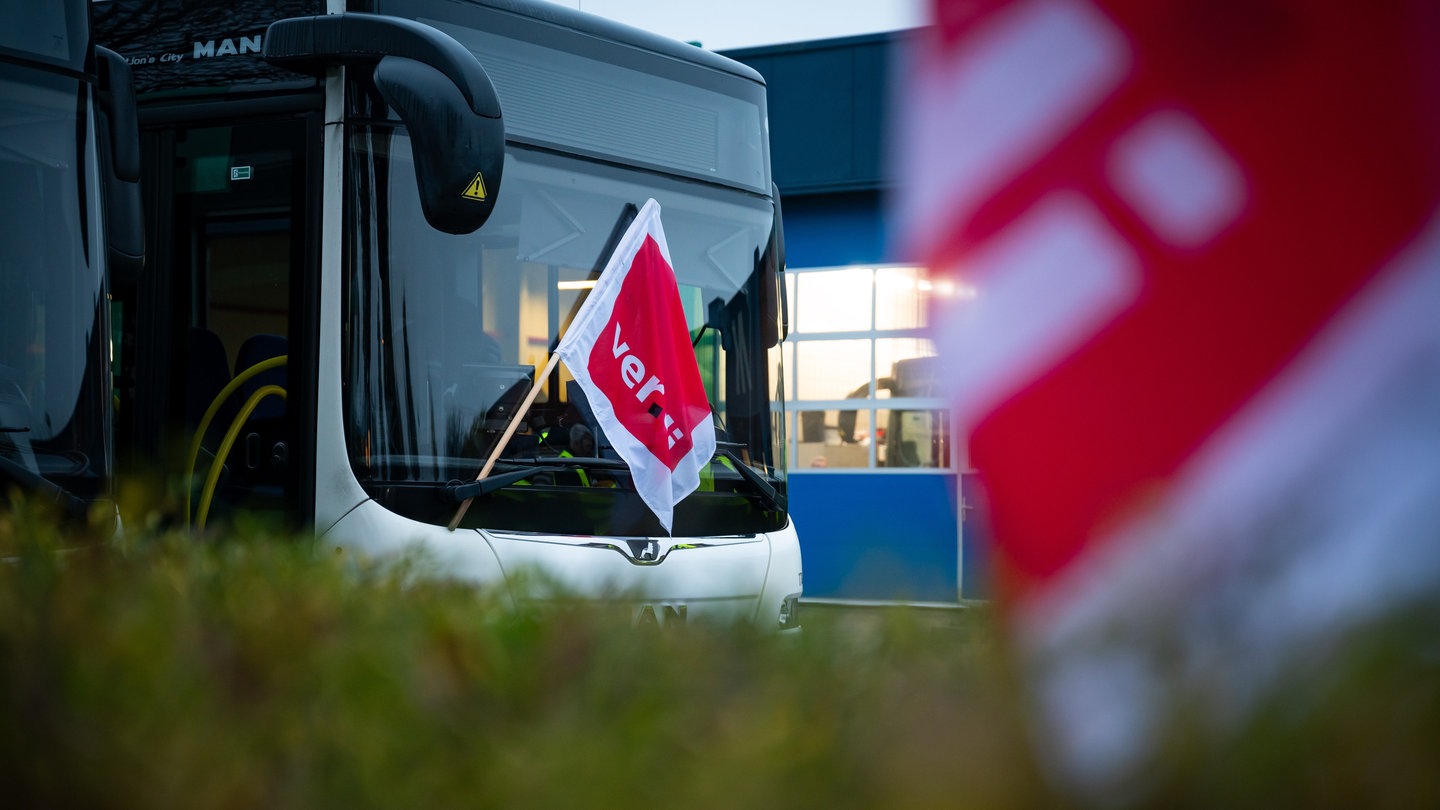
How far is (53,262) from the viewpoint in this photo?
4516 millimetres

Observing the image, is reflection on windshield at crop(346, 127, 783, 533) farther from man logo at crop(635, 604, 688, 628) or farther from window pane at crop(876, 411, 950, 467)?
window pane at crop(876, 411, 950, 467)

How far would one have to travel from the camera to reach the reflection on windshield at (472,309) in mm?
5398

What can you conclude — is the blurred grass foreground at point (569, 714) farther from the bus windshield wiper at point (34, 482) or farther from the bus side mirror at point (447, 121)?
the bus side mirror at point (447, 121)

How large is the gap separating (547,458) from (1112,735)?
4.77 metres

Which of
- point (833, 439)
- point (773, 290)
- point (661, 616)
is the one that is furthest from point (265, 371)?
point (833, 439)

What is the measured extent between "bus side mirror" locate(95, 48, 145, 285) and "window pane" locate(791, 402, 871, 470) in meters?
11.5

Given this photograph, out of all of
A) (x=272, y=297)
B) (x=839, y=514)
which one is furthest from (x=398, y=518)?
(x=839, y=514)

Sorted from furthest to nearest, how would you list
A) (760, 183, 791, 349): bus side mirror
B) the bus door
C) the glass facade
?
the glass facade < (760, 183, 791, 349): bus side mirror < the bus door

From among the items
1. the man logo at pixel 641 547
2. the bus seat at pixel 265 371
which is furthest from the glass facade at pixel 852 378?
the bus seat at pixel 265 371

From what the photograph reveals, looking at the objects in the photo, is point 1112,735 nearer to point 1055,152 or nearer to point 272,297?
point 1055,152

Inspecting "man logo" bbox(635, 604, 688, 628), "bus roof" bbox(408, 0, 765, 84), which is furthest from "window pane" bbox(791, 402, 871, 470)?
"man logo" bbox(635, 604, 688, 628)

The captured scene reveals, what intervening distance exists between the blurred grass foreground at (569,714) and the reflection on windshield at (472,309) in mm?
3816

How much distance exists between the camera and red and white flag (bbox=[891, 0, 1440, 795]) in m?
1.01

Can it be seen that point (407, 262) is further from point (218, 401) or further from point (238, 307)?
point (218, 401)
